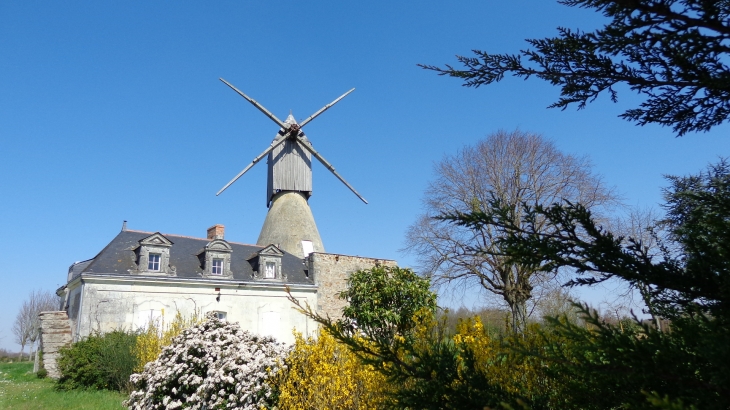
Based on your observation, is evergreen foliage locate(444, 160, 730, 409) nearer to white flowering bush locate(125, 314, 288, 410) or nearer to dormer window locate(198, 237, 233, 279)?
white flowering bush locate(125, 314, 288, 410)

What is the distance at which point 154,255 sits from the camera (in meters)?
18.9

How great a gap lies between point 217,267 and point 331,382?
1612cm

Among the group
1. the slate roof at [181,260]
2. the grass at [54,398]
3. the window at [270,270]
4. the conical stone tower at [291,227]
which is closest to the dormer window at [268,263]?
the window at [270,270]

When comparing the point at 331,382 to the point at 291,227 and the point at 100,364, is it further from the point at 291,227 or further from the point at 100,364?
the point at 291,227

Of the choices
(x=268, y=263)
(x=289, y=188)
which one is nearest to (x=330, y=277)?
(x=268, y=263)

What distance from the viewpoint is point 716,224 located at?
6.18 ft

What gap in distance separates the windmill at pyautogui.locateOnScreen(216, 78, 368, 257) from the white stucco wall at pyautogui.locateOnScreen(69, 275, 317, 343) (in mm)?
4432

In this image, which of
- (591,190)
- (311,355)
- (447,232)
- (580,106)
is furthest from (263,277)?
(580,106)

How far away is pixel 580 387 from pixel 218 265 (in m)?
19.5

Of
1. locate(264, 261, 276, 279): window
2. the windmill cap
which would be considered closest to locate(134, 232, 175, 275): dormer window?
locate(264, 261, 276, 279): window

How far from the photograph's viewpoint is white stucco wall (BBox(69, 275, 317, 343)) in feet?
55.9

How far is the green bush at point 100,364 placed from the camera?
515 inches

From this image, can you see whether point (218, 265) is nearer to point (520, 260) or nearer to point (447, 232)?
point (447, 232)

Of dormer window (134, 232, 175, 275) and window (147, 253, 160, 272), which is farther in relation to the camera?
window (147, 253, 160, 272)
